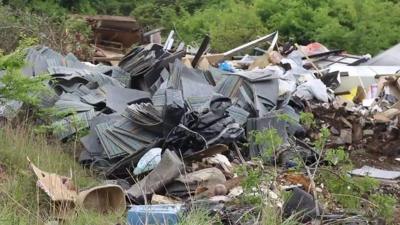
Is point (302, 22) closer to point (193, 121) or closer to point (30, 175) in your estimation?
point (193, 121)

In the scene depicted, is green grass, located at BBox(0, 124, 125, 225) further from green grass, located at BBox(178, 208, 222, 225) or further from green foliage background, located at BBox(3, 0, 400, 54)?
green foliage background, located at BBox(3, 0, 400, 54)

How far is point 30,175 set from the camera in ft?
15.5

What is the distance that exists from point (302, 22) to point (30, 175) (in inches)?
522

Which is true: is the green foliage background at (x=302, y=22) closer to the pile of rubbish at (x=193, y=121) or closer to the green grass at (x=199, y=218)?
the pile of rubbish at (x=193, y=121)

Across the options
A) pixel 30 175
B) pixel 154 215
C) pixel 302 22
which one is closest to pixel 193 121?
pixel 30 175

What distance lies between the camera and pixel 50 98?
7.66 metres

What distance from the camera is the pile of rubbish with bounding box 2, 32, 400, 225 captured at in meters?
5.56

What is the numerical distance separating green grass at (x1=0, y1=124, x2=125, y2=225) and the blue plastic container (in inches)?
4.2

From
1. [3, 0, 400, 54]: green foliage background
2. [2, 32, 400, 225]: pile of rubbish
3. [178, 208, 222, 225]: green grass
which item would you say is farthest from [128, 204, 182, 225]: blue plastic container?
[3, 0, 400, 54]: green foliage background

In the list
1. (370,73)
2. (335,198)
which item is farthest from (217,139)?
(370,73)

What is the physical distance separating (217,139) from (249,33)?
9.61m

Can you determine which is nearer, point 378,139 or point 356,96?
point 378,139

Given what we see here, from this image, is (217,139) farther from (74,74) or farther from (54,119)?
(74,74)

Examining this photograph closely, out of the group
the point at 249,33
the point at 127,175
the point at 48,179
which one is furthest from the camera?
the point at 249,33
